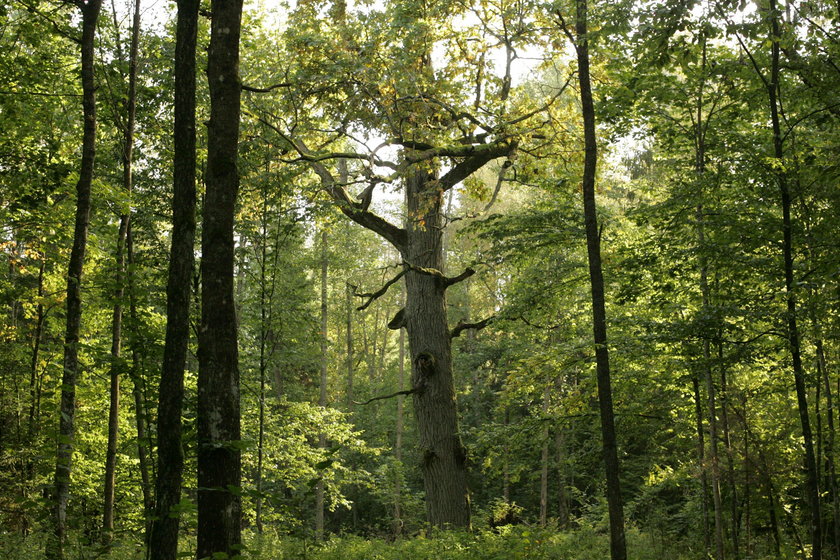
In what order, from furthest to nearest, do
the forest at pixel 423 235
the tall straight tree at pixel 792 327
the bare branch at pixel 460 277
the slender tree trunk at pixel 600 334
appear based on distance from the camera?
the bare branch at pixel 460 277 → the tall straight tree at pixel 792 327 → the slender tree trunk at pixel 600 334 → the forest at pixel 423 235

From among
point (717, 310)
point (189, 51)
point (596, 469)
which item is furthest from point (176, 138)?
point (596, 469)

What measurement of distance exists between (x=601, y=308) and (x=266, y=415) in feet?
27.9

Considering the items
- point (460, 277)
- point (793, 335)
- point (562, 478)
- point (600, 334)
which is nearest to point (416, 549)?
point (600, 334)

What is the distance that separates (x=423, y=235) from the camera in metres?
11.4

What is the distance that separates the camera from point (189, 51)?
5309 millimetres

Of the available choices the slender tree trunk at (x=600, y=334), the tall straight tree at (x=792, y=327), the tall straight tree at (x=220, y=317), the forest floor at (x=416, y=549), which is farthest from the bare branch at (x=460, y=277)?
the tall straight tree at (x=220, y=317)

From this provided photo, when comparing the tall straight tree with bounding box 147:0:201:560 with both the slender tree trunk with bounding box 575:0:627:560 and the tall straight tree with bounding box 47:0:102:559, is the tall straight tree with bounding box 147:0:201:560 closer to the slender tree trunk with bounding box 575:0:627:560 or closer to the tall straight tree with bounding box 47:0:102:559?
the tall straight tree with bounding box 47:0:102:559

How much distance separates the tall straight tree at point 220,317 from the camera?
4.55m

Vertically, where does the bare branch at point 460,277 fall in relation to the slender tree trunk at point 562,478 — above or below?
above

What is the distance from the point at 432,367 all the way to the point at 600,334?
14.0ft

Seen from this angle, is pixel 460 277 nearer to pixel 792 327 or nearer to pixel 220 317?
pixel 792 327

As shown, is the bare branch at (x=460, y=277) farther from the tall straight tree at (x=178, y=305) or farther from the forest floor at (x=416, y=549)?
the tall straight tree at (x=178, y=305)

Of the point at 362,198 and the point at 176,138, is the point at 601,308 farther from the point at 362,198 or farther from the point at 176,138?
the point at 362,198

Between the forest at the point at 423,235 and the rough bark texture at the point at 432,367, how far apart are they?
5cm
